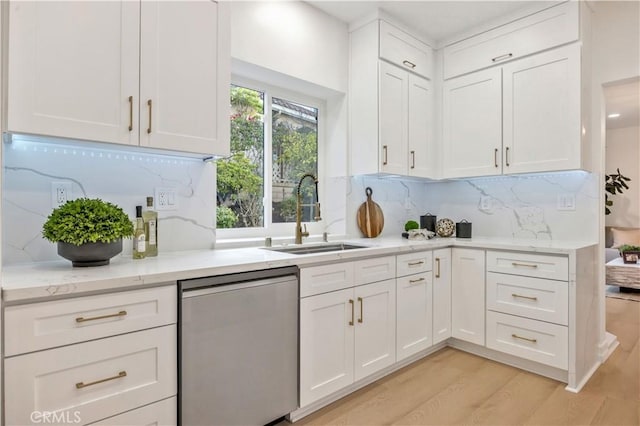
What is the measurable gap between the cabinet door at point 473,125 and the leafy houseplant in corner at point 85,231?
8.55 ft

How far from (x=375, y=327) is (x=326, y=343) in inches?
16.1

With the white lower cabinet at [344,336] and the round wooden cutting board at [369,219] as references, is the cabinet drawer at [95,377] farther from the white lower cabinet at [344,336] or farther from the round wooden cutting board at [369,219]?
the round wooden cutting board at [369,219]

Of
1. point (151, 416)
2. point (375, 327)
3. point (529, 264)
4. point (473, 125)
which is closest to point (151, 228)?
point (151, 416)

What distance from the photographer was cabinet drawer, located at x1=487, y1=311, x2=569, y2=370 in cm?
232

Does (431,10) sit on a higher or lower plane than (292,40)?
higher

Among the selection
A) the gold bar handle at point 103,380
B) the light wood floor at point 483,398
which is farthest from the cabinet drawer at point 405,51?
the gold bar handle at point 103,380

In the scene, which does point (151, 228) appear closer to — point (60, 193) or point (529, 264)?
point (60, 193)

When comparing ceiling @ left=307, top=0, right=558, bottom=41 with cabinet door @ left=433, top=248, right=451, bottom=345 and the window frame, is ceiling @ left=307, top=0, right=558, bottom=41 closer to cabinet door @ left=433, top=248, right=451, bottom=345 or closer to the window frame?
the window frame

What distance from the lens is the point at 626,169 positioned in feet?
21.5

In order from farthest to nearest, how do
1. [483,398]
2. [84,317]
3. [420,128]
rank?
[420,128], [483,398], [84,317]

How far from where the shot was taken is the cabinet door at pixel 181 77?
1.65 metres

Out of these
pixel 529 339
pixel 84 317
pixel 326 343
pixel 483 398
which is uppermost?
pixel 84 317

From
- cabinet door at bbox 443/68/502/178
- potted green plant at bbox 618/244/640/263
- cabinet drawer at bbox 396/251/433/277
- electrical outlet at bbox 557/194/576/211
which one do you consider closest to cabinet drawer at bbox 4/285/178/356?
cabinet drawer at bbox 396/251/433/277

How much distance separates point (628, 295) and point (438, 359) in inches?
141
